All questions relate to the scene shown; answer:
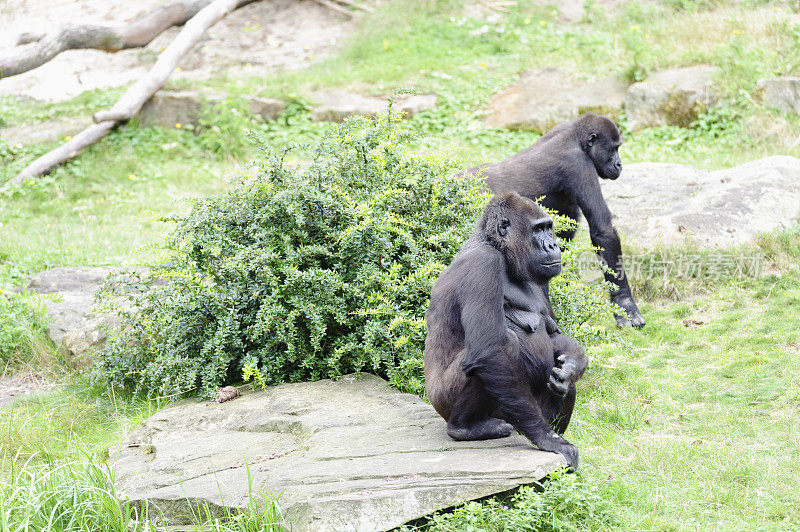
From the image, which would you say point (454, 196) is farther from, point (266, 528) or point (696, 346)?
point (266, 528)

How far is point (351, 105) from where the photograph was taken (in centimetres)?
1232

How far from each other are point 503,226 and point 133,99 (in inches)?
370

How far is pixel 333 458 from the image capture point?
3.87 meters

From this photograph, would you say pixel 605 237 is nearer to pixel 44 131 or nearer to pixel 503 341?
pixel 503 341

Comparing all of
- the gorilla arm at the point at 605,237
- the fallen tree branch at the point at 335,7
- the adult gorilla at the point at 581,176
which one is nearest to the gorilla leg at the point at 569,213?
the adult gorilla at the point at 581,176

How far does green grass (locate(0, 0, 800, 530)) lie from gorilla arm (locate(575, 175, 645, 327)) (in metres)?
0.31

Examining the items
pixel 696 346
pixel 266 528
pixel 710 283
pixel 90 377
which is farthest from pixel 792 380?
pixel 90 377

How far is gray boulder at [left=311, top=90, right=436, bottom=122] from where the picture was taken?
1218 centimetres

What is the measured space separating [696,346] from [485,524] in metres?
3.59

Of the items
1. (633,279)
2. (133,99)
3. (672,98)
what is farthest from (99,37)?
(633,279)

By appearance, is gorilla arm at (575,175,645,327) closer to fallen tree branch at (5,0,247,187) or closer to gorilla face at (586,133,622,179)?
gorilla face at (586,133,622,179)

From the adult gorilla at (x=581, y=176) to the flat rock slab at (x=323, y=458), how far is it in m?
2.73

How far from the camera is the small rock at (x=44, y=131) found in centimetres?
Result: 1242

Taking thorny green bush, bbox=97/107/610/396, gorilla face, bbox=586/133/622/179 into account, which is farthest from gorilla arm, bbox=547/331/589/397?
gorilla face, bbox=586/133/622/179
